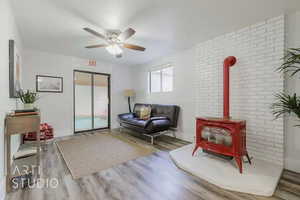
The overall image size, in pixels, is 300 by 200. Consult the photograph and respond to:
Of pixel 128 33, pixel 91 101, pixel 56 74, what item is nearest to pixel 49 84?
pixel 56 74

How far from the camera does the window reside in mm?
4236

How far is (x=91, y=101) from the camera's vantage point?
15.4 ft

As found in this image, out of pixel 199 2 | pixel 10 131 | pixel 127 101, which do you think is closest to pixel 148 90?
pixel 127 101

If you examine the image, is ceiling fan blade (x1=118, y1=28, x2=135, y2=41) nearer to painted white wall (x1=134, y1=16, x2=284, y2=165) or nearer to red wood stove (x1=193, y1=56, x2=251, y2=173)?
red wood stove (x1=193, y1=56, x2=251, y2=173)

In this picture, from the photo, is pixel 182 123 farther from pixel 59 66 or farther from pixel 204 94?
pixel 59 66

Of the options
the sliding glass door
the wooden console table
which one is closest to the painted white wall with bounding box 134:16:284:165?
the sliding glass door

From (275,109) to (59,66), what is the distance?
5.21 metres

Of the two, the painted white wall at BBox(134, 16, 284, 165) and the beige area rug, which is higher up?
the painted white wall at BBox(134, 16, 284, 165)

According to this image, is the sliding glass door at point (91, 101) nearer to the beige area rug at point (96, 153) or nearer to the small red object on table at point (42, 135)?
the beige area rug at point (96, 153)

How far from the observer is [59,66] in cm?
402

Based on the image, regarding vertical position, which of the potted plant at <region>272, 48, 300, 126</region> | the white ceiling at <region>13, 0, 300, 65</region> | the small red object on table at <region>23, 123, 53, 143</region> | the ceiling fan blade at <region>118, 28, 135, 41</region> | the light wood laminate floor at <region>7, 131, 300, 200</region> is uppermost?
the white ceiling at <region>13, 0, 300, 65</region>

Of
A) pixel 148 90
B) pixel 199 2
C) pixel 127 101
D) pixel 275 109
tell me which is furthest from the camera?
pixel 127 101

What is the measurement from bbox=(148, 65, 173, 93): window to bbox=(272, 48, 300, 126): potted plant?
2.45 metres

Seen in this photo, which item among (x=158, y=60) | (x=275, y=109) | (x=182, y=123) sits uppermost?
(x=158, y=60)
